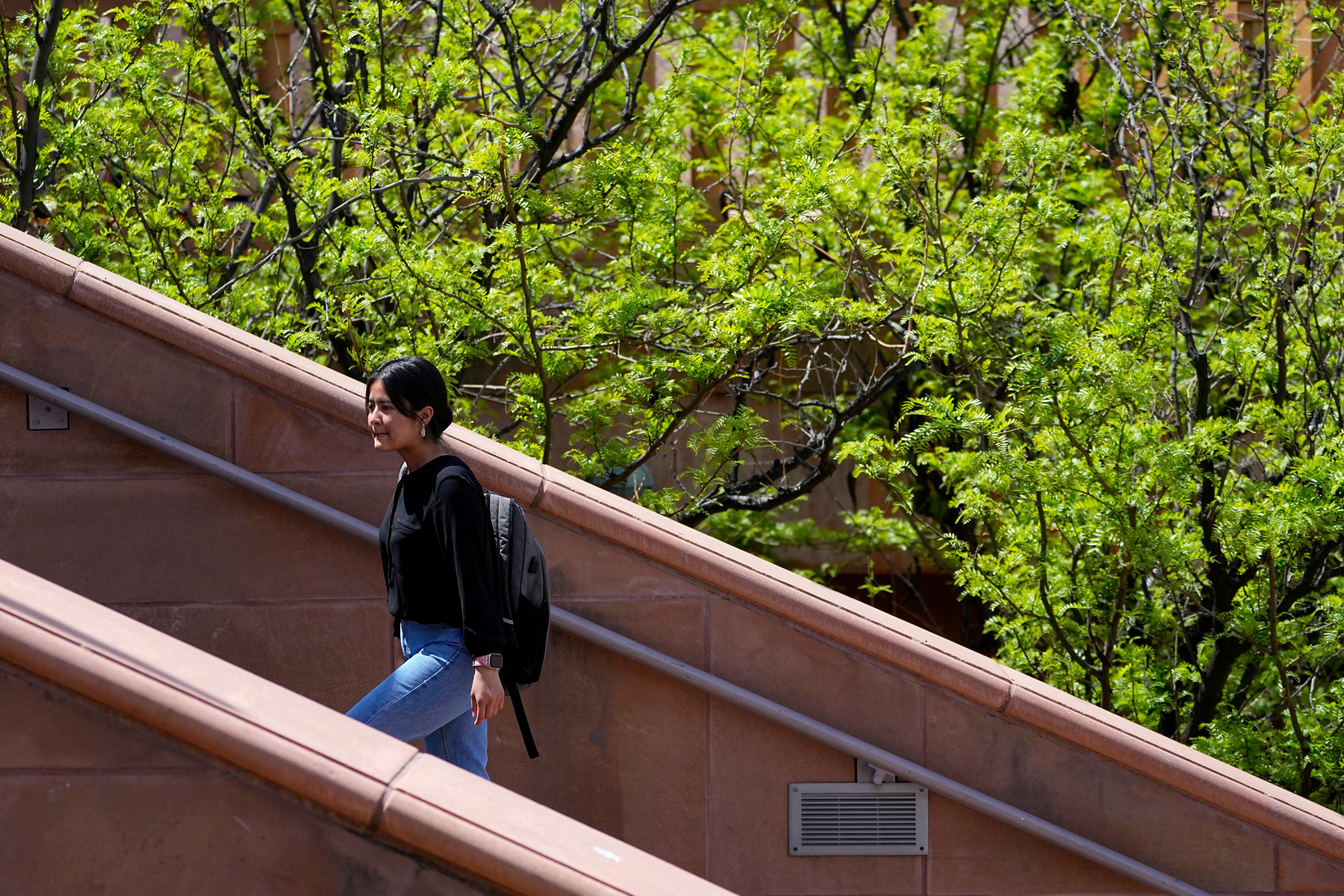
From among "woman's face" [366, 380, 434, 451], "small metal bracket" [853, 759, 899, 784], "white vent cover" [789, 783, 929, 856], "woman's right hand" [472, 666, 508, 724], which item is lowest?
"white vent cover" [789, 783, 929, 856]

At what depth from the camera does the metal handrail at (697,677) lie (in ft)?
14.6

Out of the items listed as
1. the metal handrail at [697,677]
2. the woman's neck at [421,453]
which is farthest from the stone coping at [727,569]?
the woman's neck at [421,453]

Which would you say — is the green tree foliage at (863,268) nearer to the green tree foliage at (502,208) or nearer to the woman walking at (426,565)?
the green tree foliage at (502,208)

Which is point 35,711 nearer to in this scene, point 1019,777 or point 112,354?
point 112,354

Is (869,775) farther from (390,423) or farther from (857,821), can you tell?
(390,423)

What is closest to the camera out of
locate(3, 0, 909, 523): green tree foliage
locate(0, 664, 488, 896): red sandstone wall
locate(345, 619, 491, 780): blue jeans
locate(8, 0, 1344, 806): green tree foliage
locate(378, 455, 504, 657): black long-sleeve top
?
locate(0, 664, 488, 896): red sandstone wall

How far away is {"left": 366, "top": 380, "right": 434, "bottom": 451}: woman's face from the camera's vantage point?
3.54 m

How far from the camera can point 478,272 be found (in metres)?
6.58

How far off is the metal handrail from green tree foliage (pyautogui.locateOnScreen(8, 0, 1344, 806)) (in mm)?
1506

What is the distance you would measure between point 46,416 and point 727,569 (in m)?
2.56

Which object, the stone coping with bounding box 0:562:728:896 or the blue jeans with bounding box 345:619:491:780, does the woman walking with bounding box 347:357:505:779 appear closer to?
the blue jeans with bounding box 345:619:491:780

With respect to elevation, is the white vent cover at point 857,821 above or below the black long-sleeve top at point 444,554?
below

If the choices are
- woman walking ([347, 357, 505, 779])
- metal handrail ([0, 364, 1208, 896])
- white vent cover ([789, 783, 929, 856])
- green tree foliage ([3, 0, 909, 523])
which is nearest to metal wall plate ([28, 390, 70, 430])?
metal handrail ([0, 364, 1208, 896])

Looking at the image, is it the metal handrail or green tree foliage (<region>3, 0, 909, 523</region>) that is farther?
green tree foliage (<region>3, 0, 909, 523</region>)
